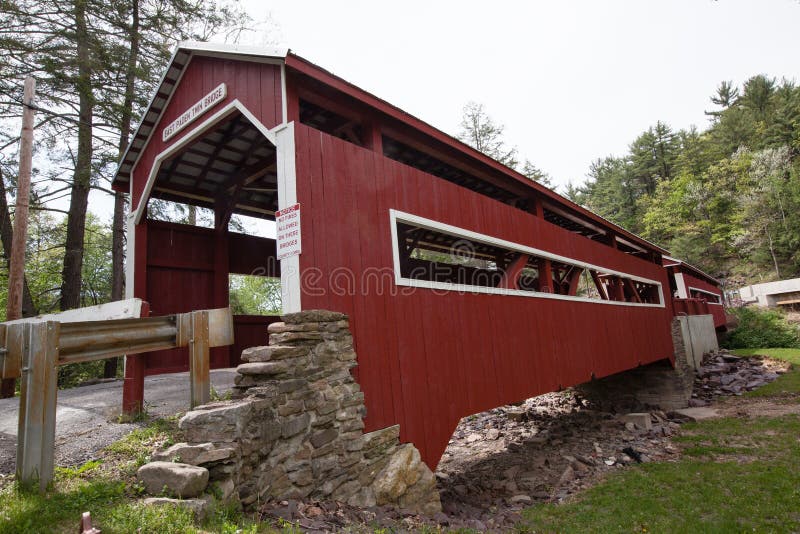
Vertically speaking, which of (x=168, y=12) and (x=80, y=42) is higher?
(x=168, y=12)

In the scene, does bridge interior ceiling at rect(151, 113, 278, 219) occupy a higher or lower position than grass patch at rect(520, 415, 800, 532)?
higher

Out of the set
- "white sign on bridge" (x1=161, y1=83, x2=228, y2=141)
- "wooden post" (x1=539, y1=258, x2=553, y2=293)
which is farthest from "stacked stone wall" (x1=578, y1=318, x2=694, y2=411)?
"white sign on bridge" (x1=161, y1=83, x2=228, y2=141)

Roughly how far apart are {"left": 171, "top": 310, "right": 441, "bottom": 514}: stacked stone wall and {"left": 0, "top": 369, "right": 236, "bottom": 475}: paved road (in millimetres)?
1412

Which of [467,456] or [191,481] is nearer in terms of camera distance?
[191,481]

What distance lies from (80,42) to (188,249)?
767 centimetres

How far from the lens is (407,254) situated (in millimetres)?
9414

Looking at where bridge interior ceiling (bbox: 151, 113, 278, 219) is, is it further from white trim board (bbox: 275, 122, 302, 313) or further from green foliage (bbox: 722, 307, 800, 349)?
green foliage (bbox: 722, 307, 800, 349)

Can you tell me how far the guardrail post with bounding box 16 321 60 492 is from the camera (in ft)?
8.90

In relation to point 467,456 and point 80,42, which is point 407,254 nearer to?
point 467,456

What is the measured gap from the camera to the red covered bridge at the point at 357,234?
183 inches

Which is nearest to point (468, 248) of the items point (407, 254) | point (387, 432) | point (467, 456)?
point (407, 254)

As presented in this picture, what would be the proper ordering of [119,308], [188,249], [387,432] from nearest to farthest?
[119,308]
[387,432]
[188,249]

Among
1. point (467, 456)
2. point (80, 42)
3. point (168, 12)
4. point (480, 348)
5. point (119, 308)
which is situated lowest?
point (467, 456)

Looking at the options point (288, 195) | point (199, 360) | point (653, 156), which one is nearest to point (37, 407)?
point (199, 360)
